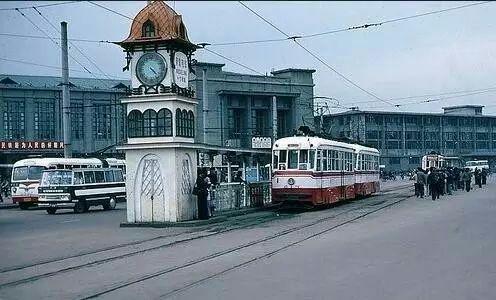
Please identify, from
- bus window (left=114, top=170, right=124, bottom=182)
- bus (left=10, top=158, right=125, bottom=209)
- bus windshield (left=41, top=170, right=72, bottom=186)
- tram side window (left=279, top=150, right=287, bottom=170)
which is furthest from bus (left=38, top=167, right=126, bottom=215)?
tram side window (left=279, top=150, right=287, bottom=170)

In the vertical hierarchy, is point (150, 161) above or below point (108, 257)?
above

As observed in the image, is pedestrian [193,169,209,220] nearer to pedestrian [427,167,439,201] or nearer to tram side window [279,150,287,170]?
tram side window [279,150,287,170]

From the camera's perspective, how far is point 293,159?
89.0ft

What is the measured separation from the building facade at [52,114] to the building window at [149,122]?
43.5 metres

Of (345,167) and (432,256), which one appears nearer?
(432,256)

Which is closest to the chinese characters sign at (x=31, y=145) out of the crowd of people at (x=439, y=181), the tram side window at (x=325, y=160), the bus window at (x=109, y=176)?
the bus window at (x=109, y=176)

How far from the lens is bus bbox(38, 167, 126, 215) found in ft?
98.3

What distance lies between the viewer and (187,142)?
70.9 feet

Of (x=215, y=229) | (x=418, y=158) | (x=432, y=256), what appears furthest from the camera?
(x=418, y=158)

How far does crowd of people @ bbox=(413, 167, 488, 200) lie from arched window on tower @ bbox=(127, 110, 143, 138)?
1880 cm

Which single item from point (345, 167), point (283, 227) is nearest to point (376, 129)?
point (345, 167)

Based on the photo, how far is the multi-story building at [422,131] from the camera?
8350 cm

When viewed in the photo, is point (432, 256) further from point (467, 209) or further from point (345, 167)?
point (345, 167)

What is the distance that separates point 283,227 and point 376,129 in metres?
67.5
